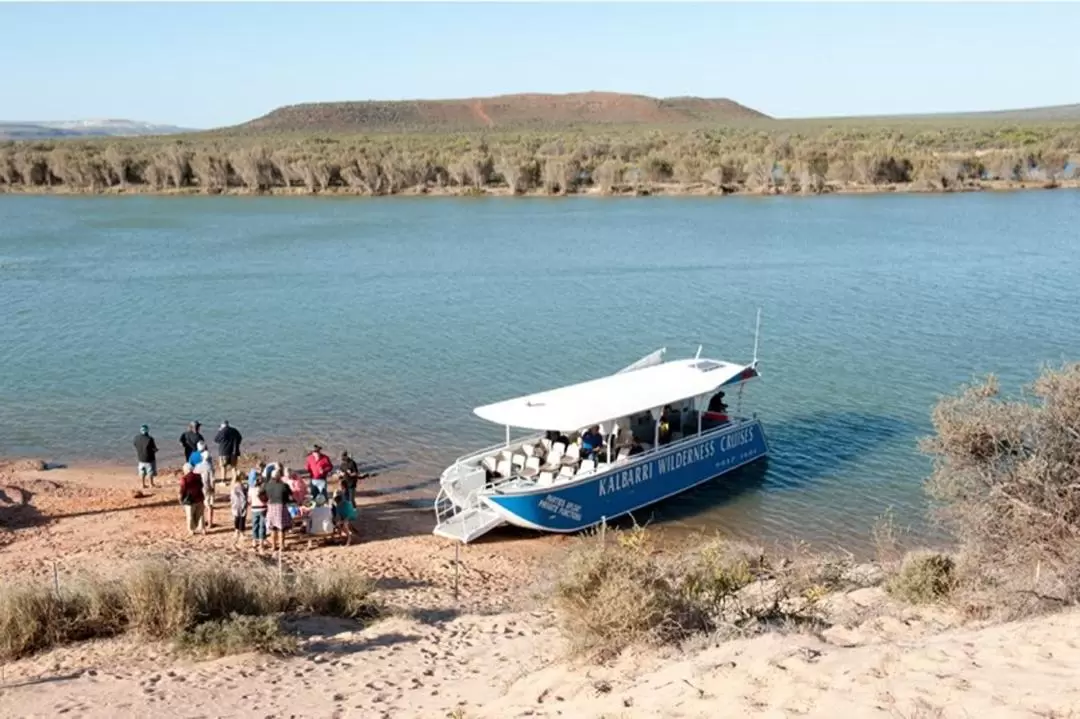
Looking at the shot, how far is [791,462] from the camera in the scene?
775 inches

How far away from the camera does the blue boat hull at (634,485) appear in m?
15.6

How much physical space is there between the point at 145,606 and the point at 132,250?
41068 mm

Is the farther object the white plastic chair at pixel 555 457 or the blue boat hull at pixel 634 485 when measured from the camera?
the white plastic chair at pixel 555 457

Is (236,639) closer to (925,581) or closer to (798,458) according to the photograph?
(925,581)

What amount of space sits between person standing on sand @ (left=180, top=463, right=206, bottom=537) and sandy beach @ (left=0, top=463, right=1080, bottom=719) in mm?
527

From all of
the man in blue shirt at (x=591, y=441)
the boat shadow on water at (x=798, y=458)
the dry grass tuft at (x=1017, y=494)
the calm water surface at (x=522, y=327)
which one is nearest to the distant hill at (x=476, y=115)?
the calm water surface at (x=522, y=327)

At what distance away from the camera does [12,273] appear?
137 feet

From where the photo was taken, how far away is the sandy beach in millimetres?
7125

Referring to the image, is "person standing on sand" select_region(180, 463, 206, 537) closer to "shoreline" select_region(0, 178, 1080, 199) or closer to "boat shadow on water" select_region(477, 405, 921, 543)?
"boat shadow on water" select_region(477, 405, 921, 543)

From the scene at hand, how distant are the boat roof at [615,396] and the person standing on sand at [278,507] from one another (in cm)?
332

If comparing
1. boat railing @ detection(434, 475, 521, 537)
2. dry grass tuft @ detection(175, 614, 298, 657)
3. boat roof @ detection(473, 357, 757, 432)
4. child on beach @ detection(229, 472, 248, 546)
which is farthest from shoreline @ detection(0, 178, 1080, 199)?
dry grass tuft @ detection(175, 614, 298, 657)

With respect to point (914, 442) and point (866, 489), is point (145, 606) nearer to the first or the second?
point (866, 489)

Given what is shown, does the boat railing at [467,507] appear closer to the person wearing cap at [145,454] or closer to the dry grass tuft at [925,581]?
the person wearing cap at [145,454]

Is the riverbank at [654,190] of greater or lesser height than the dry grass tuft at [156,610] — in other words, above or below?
above
